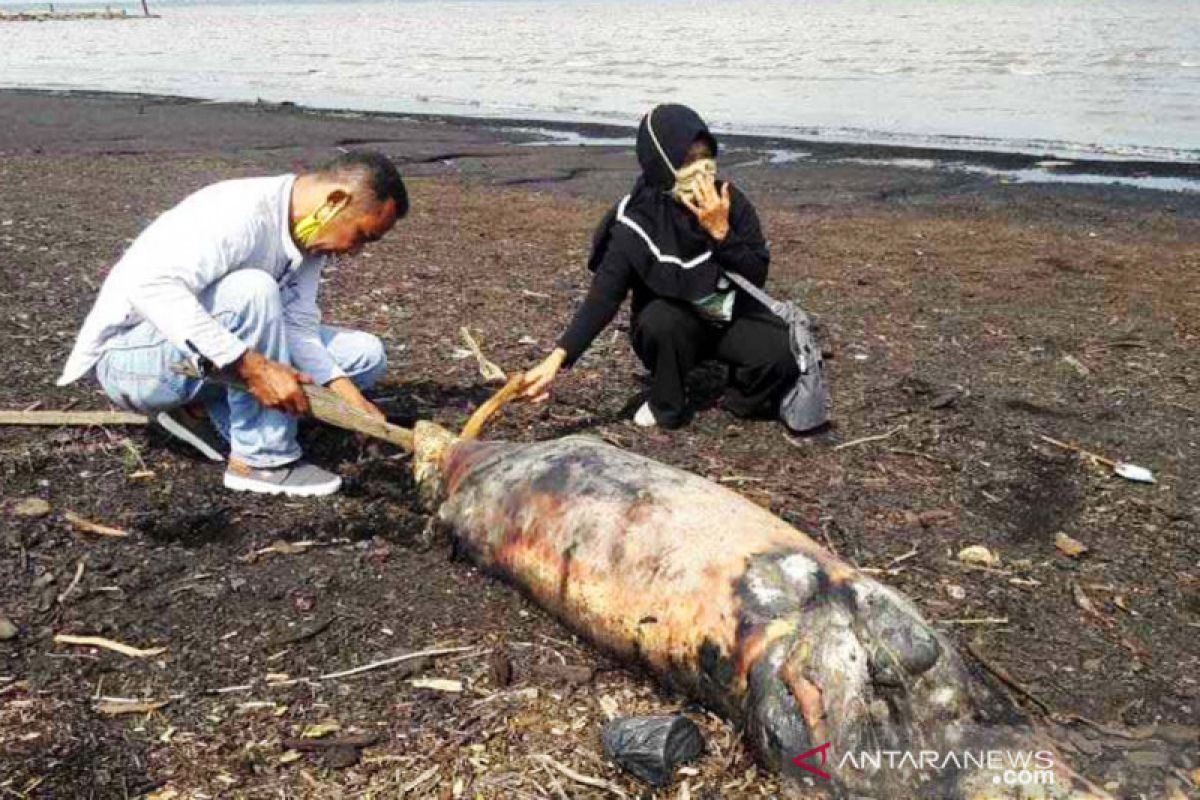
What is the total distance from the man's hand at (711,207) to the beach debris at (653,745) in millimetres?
2621

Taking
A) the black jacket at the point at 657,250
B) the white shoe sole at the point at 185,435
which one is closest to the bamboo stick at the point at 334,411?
the white shoe sole at the point at 185,435

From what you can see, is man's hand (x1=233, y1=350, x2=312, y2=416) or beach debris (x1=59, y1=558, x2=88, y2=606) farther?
man's hand (x1=233, y1=350, x2=312, y2=416)

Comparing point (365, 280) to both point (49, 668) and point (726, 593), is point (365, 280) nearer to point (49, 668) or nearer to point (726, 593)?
point (49, 668)

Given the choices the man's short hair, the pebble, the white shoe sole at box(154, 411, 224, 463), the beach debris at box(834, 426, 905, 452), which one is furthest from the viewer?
the beach debris at box(834, 426, 905, 452)

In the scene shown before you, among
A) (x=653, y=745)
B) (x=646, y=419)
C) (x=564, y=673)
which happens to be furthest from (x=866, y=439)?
(x=653, y=745)

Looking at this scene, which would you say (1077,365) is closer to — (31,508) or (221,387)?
(221,387)

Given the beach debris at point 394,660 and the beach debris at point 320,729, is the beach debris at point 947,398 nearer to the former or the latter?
the beach debris at point 394,660

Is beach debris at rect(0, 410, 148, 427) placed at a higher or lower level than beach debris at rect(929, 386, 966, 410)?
higher

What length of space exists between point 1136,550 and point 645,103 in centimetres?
2189

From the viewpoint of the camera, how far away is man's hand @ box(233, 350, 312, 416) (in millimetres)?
4441

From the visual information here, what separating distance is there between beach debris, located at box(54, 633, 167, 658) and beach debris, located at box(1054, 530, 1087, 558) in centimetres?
357

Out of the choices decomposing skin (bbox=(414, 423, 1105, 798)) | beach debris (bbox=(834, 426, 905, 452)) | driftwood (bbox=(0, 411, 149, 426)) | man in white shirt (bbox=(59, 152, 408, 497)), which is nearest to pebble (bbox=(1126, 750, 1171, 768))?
decomposing skin (bbox=(414, 423, 1105, 798))

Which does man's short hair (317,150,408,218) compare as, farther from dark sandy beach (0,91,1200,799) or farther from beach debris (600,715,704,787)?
beach debris (600,715,704,787)

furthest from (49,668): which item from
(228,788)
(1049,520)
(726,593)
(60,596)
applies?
(1049,520)
